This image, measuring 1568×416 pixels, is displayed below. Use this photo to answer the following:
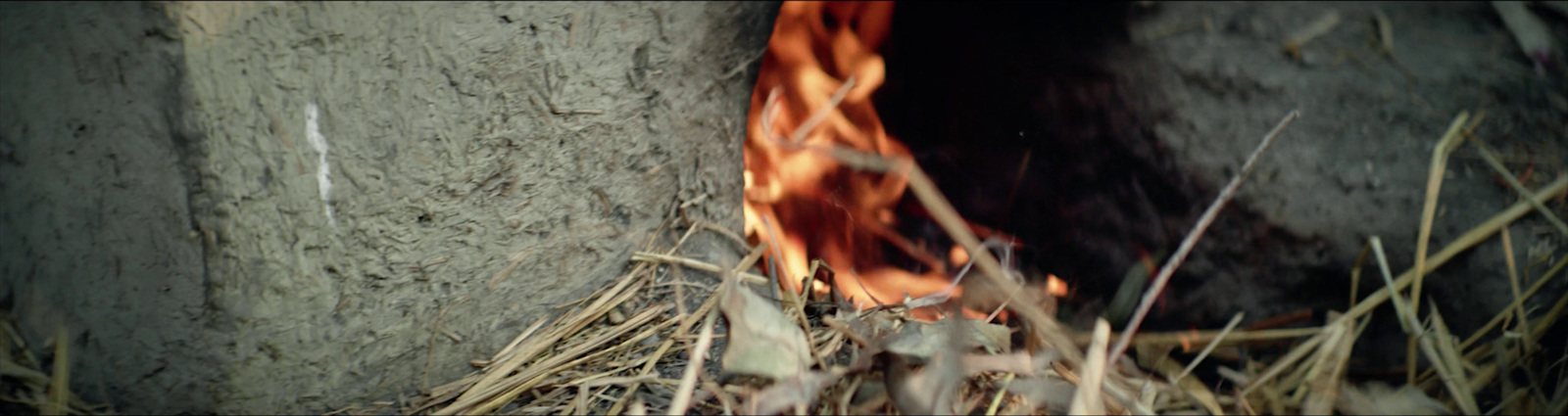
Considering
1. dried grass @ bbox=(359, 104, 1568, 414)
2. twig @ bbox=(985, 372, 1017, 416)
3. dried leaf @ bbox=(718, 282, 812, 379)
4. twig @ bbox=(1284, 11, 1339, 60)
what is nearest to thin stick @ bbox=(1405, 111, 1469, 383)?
dried grass @ bbox=(359, 104, 1568, 414)

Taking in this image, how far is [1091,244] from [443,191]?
4.46 feet

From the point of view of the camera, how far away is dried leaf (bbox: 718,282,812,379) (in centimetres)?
110

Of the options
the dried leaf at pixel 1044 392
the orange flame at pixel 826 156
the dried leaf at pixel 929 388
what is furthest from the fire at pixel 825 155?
the dried leaf at pixel 929 388

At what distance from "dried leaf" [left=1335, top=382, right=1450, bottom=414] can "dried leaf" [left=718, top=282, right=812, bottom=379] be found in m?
1.07

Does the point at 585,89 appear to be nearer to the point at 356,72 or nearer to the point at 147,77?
the point at 356,72

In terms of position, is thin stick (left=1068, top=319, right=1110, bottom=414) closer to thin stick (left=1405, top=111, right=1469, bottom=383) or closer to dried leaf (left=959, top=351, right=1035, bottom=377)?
dried leaf (left=959, top=351, right=1035, bottom=377)

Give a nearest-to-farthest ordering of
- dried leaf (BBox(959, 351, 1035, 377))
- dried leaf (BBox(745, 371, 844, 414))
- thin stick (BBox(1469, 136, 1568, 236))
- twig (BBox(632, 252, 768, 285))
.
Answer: dried leaf (BBox(745, 371, 844, 414))
dried leaf (BBox(959, 351, 1035, 377))
twig (BBox(632, 252, 768, 285))
thin stick (BBox(1469, 136, 1568, 236))

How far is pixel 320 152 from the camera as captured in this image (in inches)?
47.6

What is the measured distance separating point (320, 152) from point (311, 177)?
0.12 ft

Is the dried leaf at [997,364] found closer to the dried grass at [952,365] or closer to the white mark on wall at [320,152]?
the dried grass at [952,365]

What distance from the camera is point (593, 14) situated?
1351 millimetres

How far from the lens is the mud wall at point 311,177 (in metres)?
1.12

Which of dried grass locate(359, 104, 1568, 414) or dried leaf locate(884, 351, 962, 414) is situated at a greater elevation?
dried leaf locate(884, 351, 962, 414)

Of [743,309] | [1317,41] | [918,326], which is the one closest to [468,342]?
[743,309]
